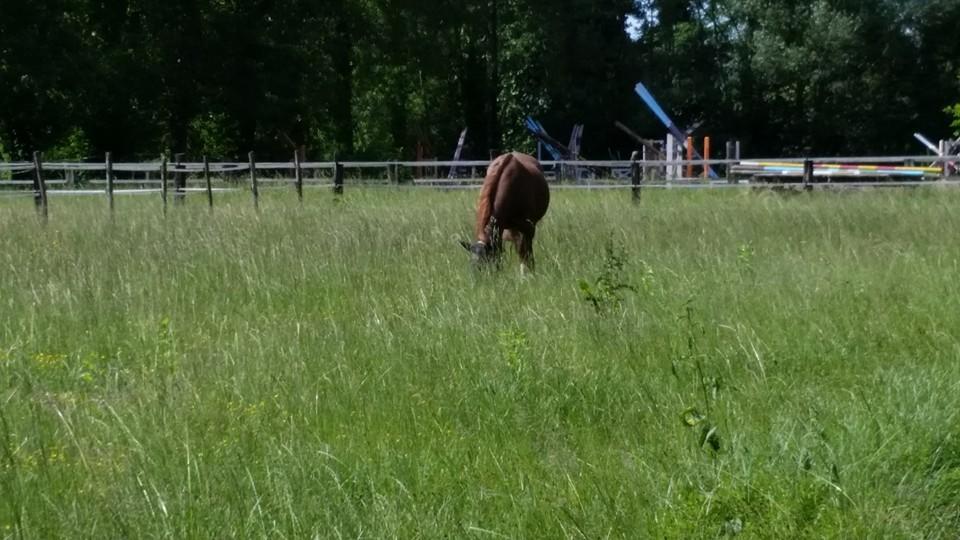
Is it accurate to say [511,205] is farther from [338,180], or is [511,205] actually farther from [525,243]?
[338,180]

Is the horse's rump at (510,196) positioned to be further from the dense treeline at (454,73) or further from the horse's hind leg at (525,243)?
the dense treeline at (454,73)

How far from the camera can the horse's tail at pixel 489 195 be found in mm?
9094

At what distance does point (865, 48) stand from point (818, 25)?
5.59 ft

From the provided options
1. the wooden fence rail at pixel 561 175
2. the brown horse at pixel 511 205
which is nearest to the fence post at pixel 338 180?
the wooden fence rail at pixel 561 175

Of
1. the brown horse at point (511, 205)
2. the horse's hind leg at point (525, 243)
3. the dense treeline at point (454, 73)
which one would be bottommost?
the horse's hind leg at point (525, 243)

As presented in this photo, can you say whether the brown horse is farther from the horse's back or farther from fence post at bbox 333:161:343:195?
fence post at bbox 333:161:343:195

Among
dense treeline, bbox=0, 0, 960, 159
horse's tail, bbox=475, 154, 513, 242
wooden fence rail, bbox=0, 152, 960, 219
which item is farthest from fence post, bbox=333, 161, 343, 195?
dense treeline, bbox=0, 0, 960, 159

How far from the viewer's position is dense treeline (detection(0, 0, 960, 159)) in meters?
30.4

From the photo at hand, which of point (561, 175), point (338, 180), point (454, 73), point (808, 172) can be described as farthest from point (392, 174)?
point (454, 73)

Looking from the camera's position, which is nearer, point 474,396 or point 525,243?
point 474,396

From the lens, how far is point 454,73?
129 ft

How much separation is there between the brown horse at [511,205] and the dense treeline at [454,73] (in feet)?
71.9

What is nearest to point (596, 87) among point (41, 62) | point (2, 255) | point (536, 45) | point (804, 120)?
point (536, 45)

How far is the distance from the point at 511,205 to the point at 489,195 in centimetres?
21
